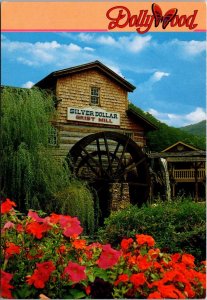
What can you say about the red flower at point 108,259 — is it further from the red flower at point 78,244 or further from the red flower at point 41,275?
the red flower at point 41,275

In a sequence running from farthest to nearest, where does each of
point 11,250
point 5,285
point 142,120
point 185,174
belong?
1. point 185,174
2. point 142,120
3. point 11,250
4. point 5,285

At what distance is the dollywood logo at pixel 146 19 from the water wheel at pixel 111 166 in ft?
30.5

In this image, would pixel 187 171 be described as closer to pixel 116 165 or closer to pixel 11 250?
pixel 116 165

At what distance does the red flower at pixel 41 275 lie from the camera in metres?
2.49

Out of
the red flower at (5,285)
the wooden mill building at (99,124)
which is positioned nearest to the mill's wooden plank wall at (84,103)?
the wooden mill building at (99,124)

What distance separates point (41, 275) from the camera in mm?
2514

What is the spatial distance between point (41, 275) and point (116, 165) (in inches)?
498

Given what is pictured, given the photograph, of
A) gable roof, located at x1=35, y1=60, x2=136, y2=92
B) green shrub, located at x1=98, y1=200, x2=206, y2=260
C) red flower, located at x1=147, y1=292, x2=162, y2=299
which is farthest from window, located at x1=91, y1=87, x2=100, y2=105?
red flower, located at x1=147, y1=292, x2=162, y2=299

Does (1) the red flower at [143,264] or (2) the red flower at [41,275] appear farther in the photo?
(1) the red flower at [143,264]

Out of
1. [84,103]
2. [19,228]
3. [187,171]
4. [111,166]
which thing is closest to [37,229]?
[19,228]

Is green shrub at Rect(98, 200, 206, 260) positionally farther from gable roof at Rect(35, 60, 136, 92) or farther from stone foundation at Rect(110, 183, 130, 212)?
gable roof at Rect(35, 60, 136, 92)

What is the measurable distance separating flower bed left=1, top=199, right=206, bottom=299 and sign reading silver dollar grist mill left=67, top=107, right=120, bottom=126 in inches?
452

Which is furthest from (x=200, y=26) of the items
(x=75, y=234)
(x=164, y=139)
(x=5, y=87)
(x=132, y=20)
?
(x=164, y=139)

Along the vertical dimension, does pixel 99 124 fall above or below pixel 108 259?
above
